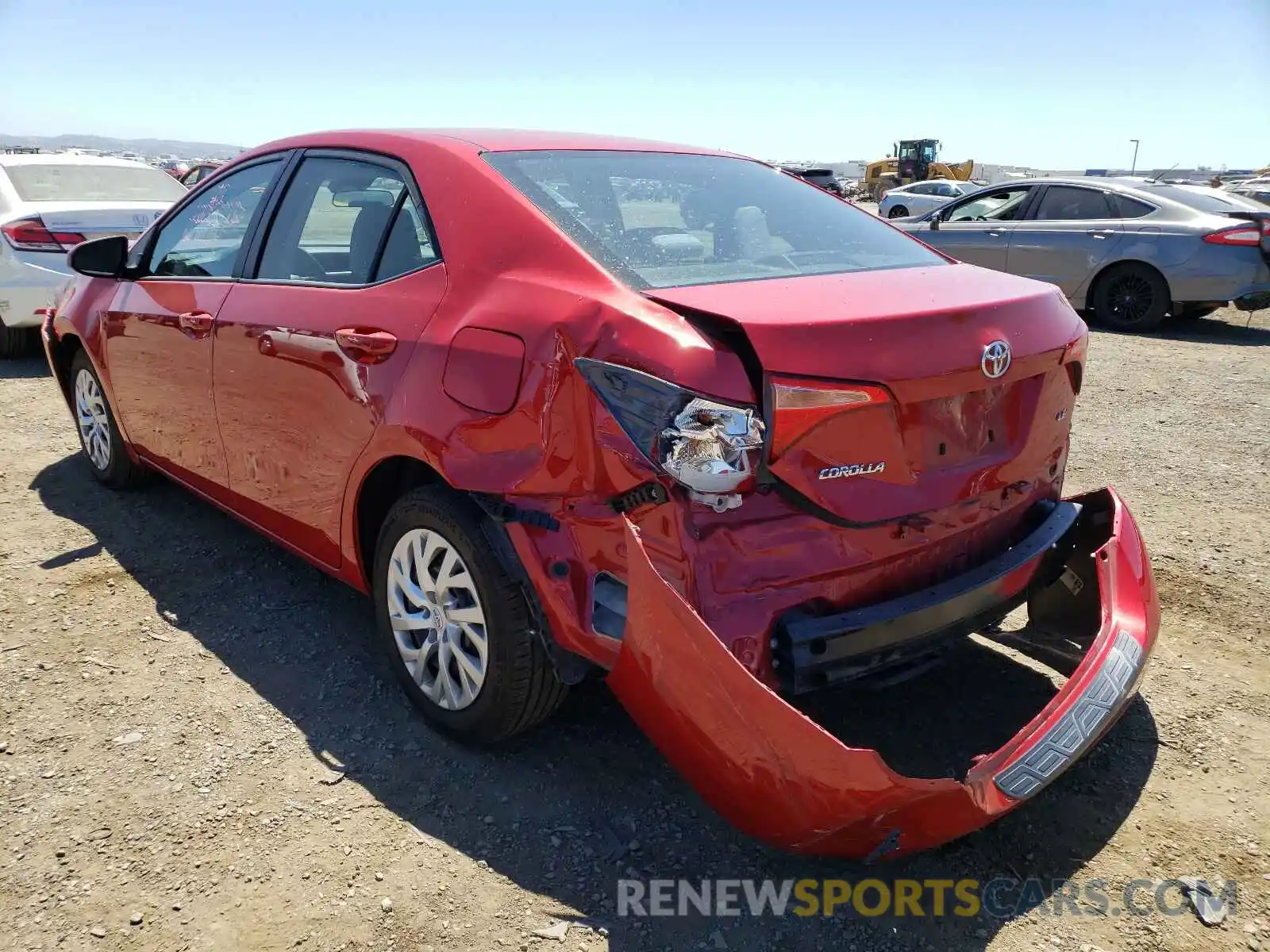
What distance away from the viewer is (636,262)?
235cm

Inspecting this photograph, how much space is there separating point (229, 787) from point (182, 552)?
6.05 feet

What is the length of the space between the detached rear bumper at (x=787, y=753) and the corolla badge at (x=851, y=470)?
433 millimetres

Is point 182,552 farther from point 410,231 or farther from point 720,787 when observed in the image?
point 720,787

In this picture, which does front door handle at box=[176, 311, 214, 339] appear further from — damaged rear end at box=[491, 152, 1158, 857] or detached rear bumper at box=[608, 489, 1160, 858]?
detached rear bumper at box=[608, 489, 1160, 858]

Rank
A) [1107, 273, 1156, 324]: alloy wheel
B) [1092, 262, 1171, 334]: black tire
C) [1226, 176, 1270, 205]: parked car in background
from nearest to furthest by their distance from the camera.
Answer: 1. [1092, 262, 1171, 334]: black tire
2. [1107, 273, 1156, 324]: alloy wheel
3. [1226, 176, 1270, 205]: parked car in background

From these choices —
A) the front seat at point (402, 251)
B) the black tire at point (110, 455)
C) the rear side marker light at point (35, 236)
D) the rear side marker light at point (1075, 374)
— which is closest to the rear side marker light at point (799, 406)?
the rear side marker light at point (1075, 374)

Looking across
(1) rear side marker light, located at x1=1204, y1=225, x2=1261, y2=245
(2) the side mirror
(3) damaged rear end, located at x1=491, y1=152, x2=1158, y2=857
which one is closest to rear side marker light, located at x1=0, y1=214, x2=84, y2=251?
(2) the side mirror

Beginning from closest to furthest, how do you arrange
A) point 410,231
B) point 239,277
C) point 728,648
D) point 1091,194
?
point 728,648
point 410,231
point 239,277
point 1091,194

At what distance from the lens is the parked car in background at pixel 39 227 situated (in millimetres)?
7195

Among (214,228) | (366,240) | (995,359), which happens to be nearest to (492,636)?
(366,240)

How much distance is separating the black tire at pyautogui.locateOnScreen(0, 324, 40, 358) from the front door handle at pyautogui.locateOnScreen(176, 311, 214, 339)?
535cm

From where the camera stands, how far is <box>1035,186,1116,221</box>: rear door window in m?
9.70

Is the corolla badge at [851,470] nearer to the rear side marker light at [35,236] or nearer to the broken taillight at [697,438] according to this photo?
the broken taillight at [697,438]

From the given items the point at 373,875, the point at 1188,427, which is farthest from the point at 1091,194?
the point at 373,875
